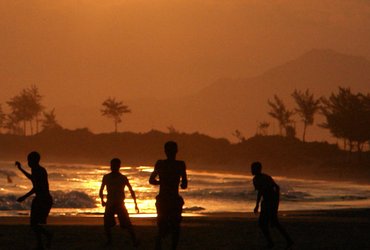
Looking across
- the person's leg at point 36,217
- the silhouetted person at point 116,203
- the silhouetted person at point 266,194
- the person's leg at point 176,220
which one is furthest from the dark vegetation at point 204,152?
the person's leg at point 176,220

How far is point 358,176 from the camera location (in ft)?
273

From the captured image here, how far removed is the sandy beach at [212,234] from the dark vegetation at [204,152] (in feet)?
179

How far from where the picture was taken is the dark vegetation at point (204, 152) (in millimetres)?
94625

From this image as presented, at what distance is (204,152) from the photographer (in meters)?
129

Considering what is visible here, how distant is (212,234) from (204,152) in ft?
353

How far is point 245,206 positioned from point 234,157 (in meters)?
80.1

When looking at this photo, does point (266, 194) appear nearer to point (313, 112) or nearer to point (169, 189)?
point (169, 189)

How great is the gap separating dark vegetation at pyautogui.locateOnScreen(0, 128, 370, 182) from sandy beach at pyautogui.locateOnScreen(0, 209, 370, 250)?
179 ft

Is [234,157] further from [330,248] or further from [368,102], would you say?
[330,248]

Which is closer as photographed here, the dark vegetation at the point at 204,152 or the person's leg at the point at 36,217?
the person's leg at the point at 36,217

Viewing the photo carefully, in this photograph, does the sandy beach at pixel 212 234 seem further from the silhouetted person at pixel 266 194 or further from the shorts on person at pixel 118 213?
the silhouetted person at pixel 266 194

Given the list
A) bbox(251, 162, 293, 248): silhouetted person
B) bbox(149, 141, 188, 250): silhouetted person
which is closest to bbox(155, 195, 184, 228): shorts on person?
bbox(149, 141, 188, 250): silhouetted person

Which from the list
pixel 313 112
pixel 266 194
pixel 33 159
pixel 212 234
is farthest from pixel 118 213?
pixel 313 112

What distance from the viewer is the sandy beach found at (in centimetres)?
1825
